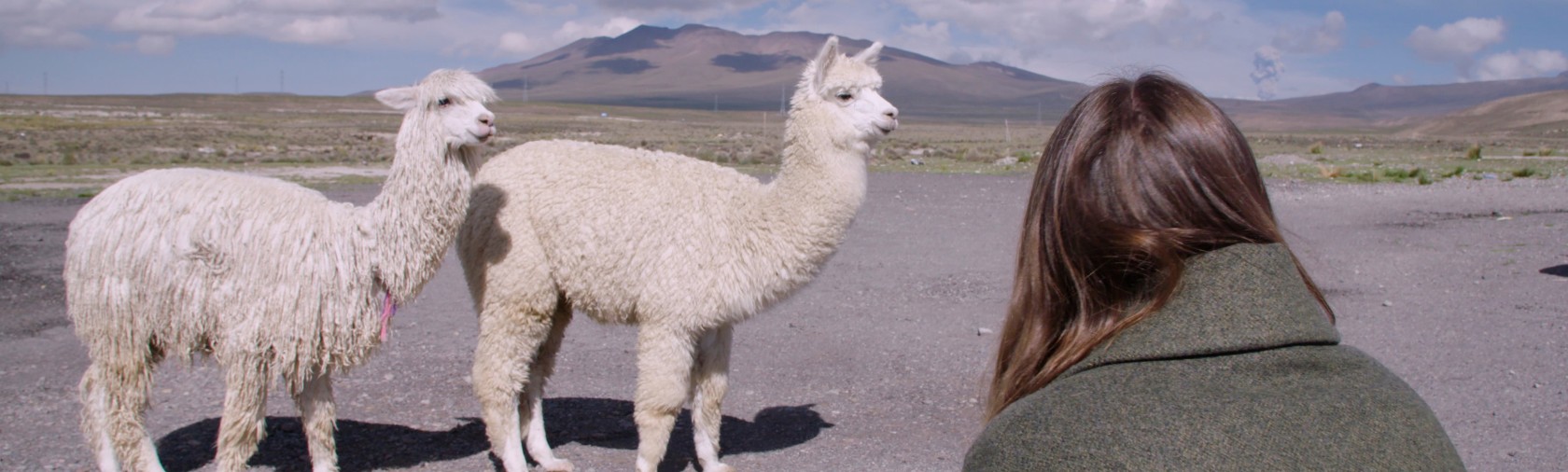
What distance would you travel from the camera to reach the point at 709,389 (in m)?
5.28

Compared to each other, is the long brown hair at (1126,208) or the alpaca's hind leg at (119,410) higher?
the long brown hair at (1126,208)

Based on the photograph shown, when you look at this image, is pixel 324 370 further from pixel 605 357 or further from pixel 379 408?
pixel 605 357

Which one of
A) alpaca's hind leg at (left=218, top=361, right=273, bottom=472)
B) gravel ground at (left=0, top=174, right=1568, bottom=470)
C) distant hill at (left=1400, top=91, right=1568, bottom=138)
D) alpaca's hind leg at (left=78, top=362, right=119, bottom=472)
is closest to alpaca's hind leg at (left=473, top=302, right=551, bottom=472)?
gravel ground at (left=0, top=174, right=1568, bottom=470)

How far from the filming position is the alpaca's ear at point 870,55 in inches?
202

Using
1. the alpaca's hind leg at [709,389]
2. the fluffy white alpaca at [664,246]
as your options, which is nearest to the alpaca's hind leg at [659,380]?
the fluffy white alpaca at [664,246]

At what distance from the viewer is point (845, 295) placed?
32.5 ft

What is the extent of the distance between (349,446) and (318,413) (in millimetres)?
970

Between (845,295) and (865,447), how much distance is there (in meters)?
4.20

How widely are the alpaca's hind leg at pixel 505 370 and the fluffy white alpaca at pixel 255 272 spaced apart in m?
0.46

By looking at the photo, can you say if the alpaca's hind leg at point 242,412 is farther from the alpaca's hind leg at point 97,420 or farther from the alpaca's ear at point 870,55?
the alpaca's ear at point 870,55

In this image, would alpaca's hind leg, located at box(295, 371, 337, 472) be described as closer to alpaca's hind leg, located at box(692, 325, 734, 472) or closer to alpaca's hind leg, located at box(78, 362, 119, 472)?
alpaca's hind leg, located at box(78, 362, 119, 472)

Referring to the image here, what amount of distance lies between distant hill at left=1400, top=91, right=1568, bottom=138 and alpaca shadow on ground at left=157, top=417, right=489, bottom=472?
111180 mm

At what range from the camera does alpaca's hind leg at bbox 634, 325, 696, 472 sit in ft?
16.1

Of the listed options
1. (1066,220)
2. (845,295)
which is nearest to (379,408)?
(845,295)
